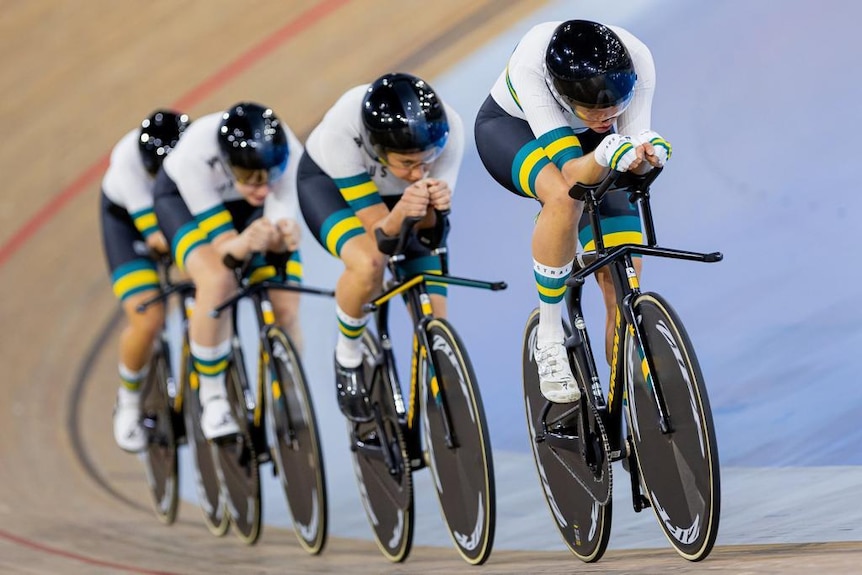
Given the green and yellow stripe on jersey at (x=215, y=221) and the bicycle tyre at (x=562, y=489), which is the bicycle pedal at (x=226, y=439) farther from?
the bicycle tyre at (x=562, y=489)

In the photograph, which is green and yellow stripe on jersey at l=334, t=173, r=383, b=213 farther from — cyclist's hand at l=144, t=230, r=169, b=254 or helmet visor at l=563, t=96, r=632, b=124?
cyclist's hand at l=144, t=230, r=169, b=254

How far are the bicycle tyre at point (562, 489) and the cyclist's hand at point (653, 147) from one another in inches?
24.9

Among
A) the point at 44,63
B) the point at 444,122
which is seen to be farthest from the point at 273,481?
the point at 44,63

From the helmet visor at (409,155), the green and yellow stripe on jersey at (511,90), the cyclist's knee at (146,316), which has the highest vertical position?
the green and yellow stripe on jersey at (511,90)

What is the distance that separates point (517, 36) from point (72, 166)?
3.44m

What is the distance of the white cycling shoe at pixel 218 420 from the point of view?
14.7ft

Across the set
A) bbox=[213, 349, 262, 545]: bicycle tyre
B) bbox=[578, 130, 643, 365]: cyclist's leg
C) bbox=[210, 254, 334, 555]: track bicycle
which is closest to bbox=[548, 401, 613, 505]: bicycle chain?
Answer: bbox=[578, 130, 643, 365]: cyclist's leg

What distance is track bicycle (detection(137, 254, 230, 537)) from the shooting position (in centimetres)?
493

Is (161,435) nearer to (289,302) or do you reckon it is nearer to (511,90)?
(289,302)

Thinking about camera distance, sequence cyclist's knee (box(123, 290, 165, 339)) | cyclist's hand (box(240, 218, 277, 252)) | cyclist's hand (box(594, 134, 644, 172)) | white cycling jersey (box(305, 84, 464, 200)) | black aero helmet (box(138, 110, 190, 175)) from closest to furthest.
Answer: cyclist's hand (box(594, 134, 644, 172)) → white cycling jersey (box(305, 84, 464, 200)) → cyclist's hand (box(240, 218, 277, 252)) → black aero helmet (box(138, 110, 190, 175)) → cyclist's knee (box(123, 290, 165, 339))

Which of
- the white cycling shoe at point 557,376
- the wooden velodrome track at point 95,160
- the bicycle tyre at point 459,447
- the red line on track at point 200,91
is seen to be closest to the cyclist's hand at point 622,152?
the white cycling shoe at point 557,376

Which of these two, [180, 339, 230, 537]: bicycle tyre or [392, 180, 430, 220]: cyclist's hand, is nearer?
[392, 180, 430, 220]: cyclist's hand

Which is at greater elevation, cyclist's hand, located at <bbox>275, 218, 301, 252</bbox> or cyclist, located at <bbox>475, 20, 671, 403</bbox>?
cyclist, located at <bbox>475, 20, 671, 403</bbox>

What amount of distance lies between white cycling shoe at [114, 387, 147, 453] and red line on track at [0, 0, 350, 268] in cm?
286
